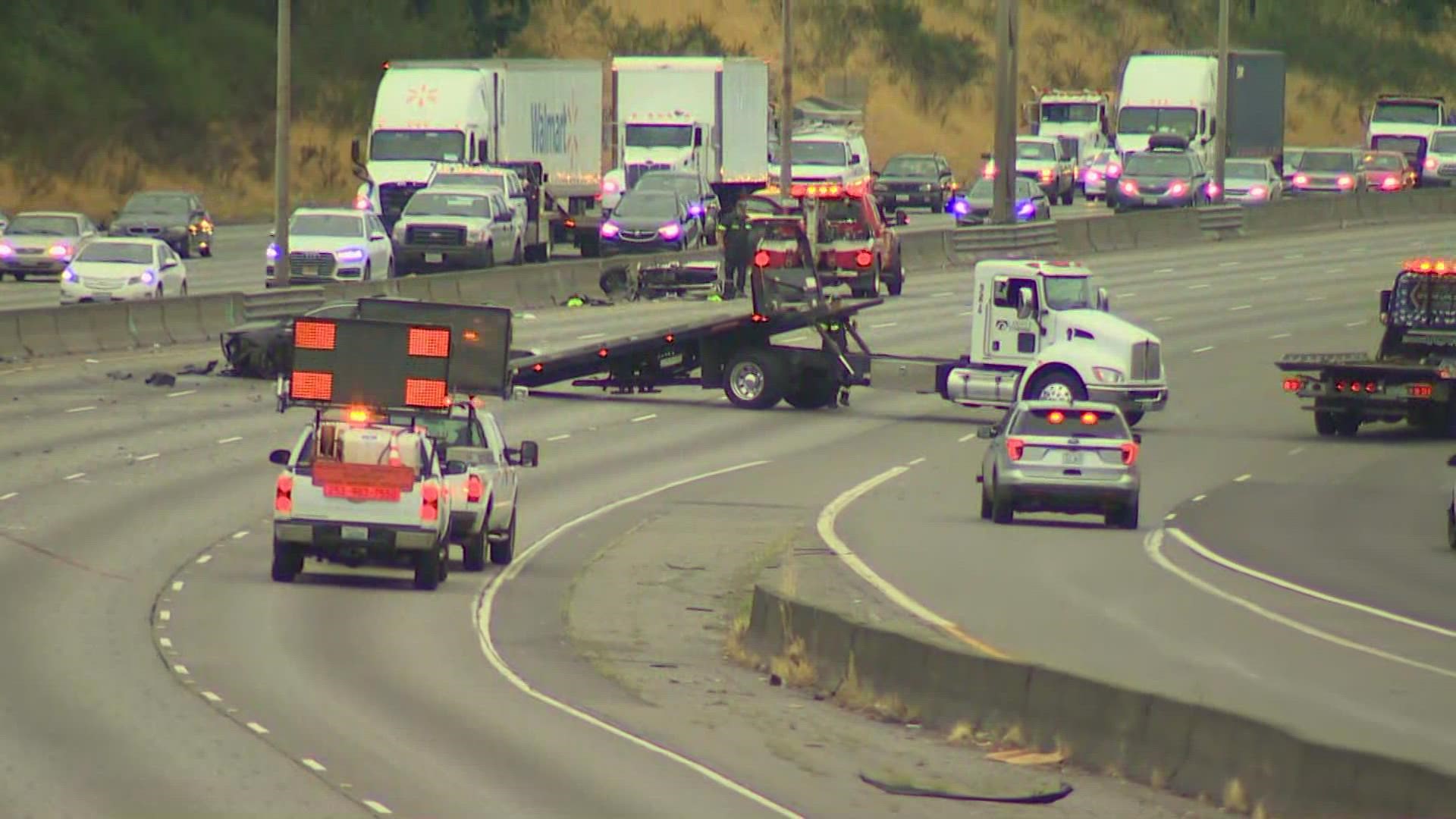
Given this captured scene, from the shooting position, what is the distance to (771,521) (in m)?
→ 29.7

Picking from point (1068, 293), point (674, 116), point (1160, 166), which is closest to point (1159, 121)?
point (1160, 166)

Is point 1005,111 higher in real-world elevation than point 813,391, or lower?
higher

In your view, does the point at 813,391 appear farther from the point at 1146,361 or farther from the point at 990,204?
the point at 990,204

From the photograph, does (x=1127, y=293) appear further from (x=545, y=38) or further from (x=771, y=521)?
(x=545, y=38)

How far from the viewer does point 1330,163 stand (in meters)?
77.3

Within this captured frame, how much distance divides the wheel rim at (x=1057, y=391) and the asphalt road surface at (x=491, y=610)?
145cm

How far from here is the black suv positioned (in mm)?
69562

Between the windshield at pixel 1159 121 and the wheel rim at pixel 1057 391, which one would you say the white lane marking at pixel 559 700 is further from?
the windshield at pixel 1159 121

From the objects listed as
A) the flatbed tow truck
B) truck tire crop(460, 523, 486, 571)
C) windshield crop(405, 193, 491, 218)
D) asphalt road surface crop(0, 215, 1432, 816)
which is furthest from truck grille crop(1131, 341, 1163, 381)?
windshield crop(405, 193, 491, 218)

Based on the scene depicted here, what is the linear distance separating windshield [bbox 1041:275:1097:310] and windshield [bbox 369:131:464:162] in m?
25.4

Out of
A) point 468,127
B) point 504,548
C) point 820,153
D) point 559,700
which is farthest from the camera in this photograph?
point 820,153

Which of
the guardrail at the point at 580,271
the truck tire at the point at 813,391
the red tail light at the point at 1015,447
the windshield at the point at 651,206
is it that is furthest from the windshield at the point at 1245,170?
the red tail light at the point at 1015,447

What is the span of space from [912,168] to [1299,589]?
2279 inches

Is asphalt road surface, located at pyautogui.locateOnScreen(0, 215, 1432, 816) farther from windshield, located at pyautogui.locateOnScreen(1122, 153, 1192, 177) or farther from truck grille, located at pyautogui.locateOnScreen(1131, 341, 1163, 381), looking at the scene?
windshield, located at pyautogui.locateOnScreen(1122, 153, 1192, 177)
